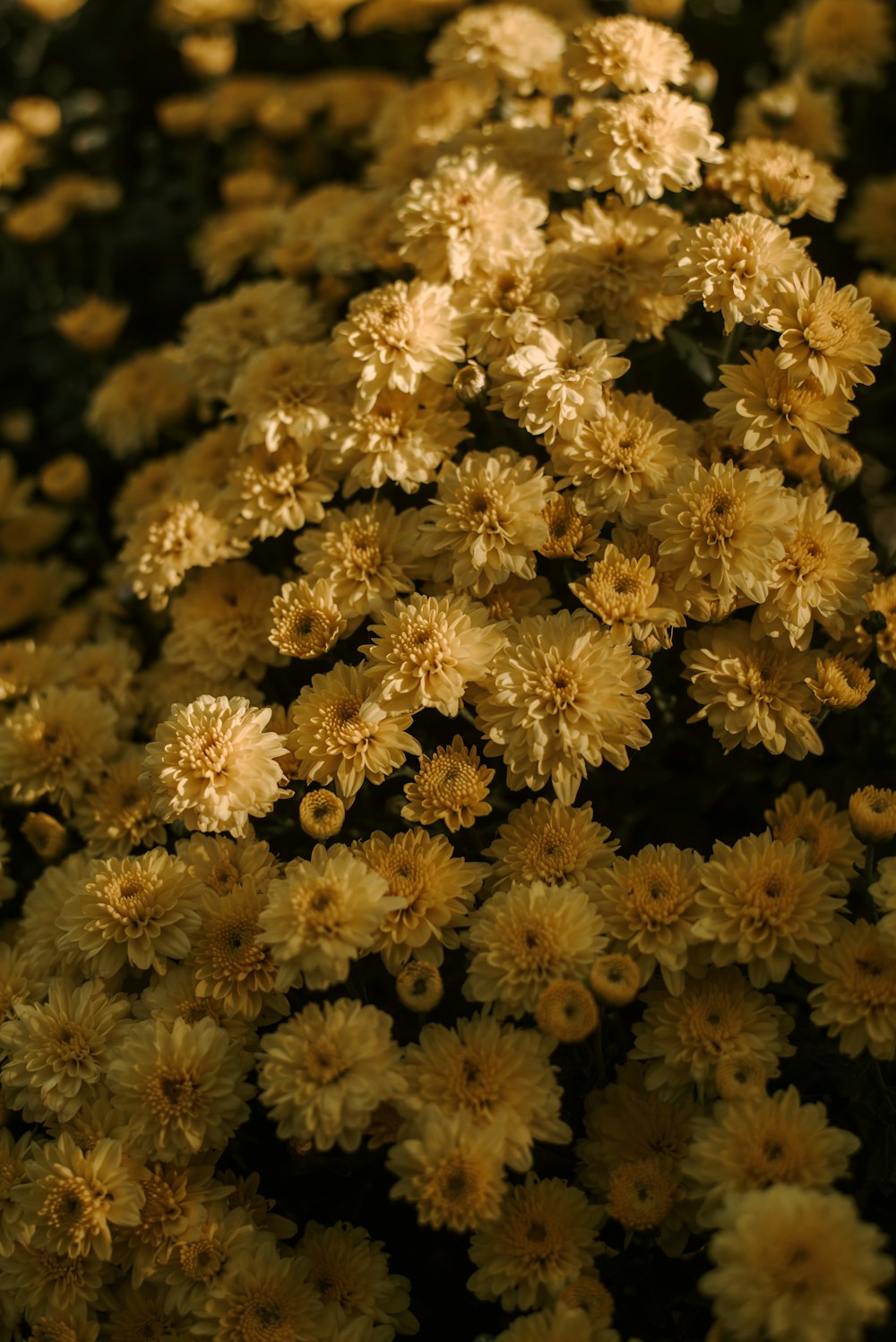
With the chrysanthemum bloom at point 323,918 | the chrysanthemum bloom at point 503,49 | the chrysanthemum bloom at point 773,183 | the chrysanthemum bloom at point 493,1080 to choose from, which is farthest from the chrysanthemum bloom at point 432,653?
the chrysanthemum bloom at point 503,49

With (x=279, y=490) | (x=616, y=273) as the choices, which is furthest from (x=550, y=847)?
(x=616, y=273)

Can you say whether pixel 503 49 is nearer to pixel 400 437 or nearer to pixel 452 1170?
pixel 400 437

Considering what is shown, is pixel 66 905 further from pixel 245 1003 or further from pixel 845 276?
pixel 845 276

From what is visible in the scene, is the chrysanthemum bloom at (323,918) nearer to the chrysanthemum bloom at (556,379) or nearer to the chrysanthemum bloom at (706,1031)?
the chrysanthemum bloom at (706,1031)

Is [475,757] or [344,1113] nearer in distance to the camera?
[344,1113]

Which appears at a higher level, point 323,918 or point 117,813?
point 323,918

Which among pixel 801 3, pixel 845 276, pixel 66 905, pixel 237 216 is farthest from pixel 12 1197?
pixel 801 3
